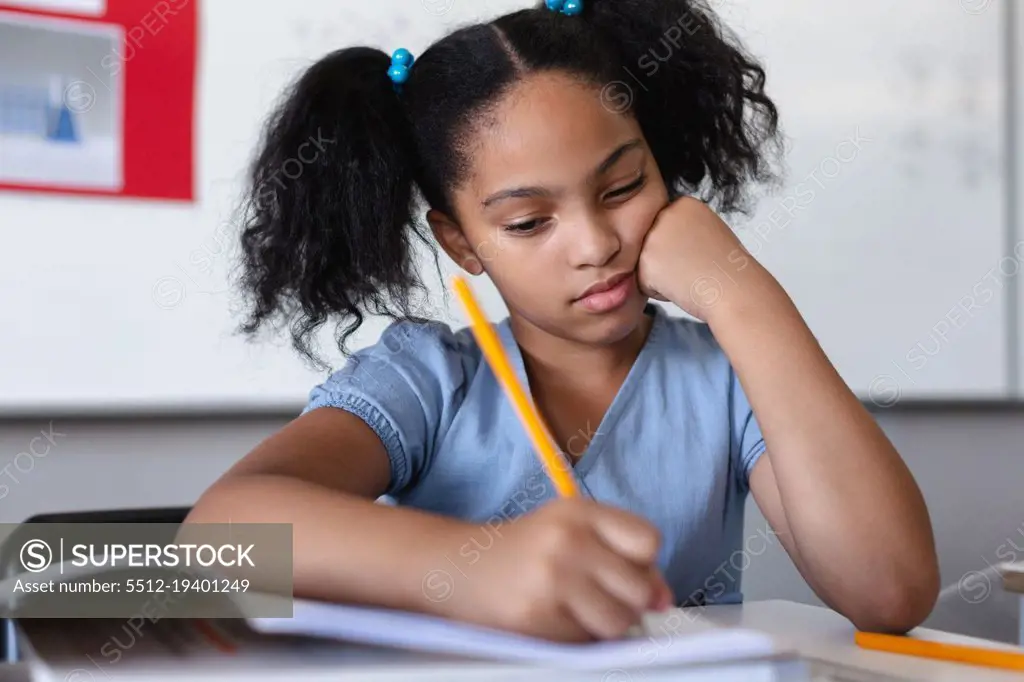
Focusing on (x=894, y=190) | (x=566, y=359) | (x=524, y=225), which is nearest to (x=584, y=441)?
(x=566, y=359)

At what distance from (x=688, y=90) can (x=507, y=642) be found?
690 mm

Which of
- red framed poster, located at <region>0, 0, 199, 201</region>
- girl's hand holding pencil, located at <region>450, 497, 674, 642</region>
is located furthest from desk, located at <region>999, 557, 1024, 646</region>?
red framed poster, located at <region>0, 0, 199, 201</region>

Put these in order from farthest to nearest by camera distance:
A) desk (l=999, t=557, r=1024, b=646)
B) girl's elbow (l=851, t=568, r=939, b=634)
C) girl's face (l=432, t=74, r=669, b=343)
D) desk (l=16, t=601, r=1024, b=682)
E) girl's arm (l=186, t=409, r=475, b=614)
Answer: desk (l=999, t=557, r=1024, b=646)
girl's face (l=432, t=74, r=669, b=343)
girl's elbow (l=851, t=568, r=939, b=634)
girl's arm (l=186, t=409, r=475, b=614)
desk (l=16, t=601, r=1024, b=682)

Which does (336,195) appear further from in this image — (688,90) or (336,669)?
(336,669)

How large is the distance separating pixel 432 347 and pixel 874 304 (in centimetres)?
95

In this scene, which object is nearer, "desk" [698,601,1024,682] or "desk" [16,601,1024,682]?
"desk" [16,601,1024,682]

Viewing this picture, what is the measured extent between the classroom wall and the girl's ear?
0.49 metres

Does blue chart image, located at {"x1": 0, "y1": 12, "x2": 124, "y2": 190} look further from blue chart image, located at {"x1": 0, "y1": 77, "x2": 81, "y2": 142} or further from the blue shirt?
the blue shirt

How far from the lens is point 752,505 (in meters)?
1.51

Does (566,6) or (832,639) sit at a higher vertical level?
(566,6)

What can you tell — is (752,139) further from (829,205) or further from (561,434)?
(829,205)

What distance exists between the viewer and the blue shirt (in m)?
0.80

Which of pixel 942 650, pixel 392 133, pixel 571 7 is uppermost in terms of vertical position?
pixel 571 7

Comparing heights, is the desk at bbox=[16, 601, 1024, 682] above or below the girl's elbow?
above
